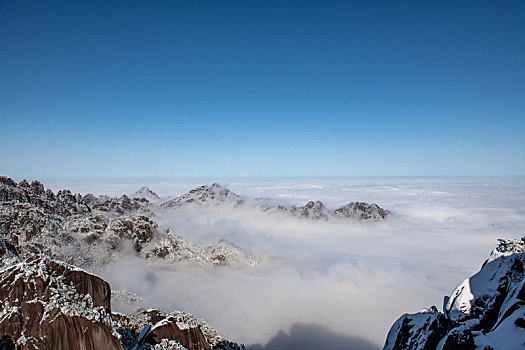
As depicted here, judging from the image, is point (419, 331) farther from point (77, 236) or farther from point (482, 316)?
point (77, 236)

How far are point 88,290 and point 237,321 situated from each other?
68.0 meters

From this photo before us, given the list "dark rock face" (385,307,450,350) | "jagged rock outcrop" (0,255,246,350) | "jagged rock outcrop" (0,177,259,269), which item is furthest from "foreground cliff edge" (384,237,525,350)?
"jagged rock outcrop" (0,177,259,269)

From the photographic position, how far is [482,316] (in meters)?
22.6

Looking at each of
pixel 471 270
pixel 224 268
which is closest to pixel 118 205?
pixel 224 268

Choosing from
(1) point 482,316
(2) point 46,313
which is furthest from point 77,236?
(1) point 482,316

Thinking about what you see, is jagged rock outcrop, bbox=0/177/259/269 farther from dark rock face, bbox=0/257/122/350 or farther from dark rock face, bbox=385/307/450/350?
dark rock face, bbox=385/307/450/350

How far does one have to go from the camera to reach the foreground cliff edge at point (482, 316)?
13.9 m

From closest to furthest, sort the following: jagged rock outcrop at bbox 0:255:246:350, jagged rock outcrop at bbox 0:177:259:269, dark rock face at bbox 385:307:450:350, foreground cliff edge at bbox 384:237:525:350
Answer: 1. foreground cliff edge at bbox 384:237:525:350
2. jagged rock outcrop at bbox 0:255:246:350
3. dark rock face at bbox 385:307:450:350
4. jagged rock outcrop at bbox 0:177:259:269

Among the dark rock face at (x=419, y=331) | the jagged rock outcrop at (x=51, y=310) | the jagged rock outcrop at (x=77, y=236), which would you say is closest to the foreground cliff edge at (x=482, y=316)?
the dark rock face at (x=419, y=331)

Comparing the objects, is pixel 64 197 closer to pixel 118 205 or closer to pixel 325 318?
pixel 118 205

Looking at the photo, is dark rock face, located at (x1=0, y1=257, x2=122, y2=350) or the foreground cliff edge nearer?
the foreground cliff edge

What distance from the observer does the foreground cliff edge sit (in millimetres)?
13852

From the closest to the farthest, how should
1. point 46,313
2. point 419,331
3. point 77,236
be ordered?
point 46,313 → point 419,331 → point 77,236

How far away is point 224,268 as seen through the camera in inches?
4281
